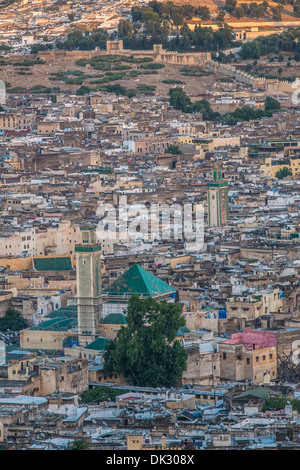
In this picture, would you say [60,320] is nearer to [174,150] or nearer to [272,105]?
[174,150]

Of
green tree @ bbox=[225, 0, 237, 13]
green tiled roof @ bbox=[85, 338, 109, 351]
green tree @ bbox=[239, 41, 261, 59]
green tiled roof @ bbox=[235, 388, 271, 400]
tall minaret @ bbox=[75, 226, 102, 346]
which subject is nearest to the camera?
green tiled roof @ bbox=[235, 388, 271, 400]

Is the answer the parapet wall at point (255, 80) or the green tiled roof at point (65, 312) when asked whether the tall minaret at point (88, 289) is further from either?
the parapet wall at point (255, 80)

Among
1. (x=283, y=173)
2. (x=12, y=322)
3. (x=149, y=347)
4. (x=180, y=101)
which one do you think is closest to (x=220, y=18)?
(x=180, y=101)

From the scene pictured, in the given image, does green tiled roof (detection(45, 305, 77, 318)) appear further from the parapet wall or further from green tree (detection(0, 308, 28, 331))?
the parapet wall

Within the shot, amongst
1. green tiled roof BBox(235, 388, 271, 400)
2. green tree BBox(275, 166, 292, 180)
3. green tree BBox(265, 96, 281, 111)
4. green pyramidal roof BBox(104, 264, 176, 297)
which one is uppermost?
green pyramidal roof BBox(104, 264, 176, 297)

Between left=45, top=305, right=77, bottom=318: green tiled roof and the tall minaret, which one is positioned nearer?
the tall minaret

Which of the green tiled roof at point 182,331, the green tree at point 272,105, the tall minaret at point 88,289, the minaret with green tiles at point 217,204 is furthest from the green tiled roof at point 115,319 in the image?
the green tree at point 272,105

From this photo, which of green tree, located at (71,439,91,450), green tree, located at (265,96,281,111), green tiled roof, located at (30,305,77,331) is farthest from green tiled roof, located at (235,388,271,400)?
green tree, located at (265,96,281,111)
